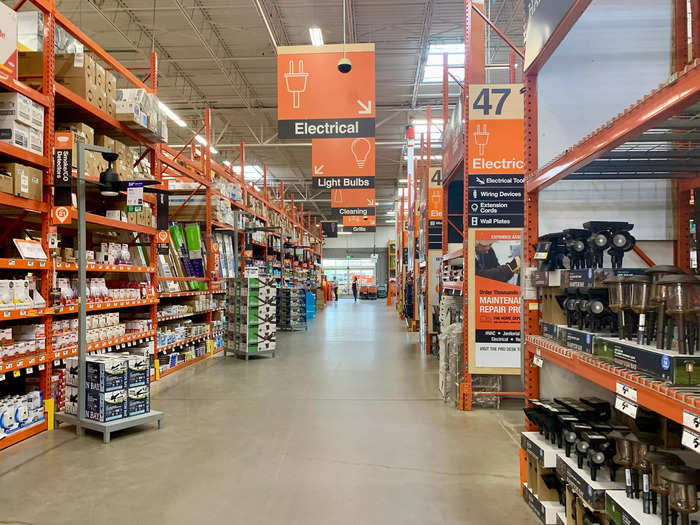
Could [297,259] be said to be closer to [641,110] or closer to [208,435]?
[208,435]

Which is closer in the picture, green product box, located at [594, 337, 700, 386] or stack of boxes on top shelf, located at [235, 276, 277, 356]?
green product box, located at [594, 337, 700, 386]

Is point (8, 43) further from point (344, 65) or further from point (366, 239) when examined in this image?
point (366, 239)

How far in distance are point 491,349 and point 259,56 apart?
10784 mm

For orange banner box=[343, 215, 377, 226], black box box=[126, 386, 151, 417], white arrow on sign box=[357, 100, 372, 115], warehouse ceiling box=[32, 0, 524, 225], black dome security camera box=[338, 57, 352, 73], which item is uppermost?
warehouse ceiling box=[32, 0, 524, 225]

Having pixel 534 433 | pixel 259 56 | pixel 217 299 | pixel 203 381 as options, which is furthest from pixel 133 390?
pixel 259 56

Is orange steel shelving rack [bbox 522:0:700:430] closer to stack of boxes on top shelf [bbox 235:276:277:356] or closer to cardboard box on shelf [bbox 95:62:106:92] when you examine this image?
cardboard box on shelf [bbox 95:62:106:92]

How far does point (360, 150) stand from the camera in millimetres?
A: 9047

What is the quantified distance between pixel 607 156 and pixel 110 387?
4.44 metres

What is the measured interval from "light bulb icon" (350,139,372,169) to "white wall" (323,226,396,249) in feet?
107

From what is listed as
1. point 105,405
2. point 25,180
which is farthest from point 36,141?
point 105,405

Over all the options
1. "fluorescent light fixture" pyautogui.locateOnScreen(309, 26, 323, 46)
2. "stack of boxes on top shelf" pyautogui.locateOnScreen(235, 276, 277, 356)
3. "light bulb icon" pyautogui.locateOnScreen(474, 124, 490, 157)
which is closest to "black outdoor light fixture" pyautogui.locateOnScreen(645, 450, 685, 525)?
"light bulb icon" pyautogui.locateOnScreen(474, 124, 490, 157)

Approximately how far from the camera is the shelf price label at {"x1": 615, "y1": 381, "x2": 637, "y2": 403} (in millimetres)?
1879

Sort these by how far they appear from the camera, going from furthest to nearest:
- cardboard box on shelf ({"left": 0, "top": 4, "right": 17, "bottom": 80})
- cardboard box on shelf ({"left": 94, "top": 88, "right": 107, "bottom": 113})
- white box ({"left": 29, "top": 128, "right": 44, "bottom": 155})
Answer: cardboard box on shelf ({"left": 94, "top": 88, "right": 107, "bottom": 113}) < white box ({"left": 29, "top": 128, "right": 44, "bottom": 155}) < cardboard box on shelf ({"left": 0, "top": 4, "right": 17, "bottom": 80})

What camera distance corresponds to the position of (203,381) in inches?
273
